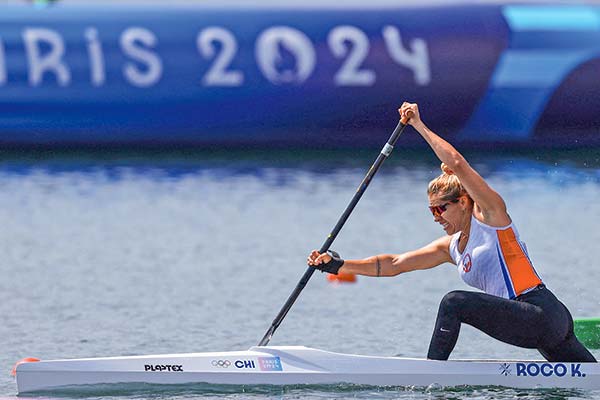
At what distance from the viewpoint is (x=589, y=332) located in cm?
1299

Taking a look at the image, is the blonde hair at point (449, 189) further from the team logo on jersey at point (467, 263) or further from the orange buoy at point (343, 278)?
the orange buoy at point (343, 278)

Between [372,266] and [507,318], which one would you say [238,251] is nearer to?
[372,266]

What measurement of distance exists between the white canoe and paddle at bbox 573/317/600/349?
2.24 m

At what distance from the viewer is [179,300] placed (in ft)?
52.1

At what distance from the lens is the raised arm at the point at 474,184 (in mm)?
10312

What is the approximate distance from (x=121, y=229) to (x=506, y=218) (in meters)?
10.5

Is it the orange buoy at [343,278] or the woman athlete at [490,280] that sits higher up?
the orange buoy at [343,278]

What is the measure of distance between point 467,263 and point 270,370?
1.64 m

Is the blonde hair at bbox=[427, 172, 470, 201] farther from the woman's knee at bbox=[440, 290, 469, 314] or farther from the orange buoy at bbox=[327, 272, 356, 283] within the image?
the orange buoy at bbox=[327, 272, 356, 283]

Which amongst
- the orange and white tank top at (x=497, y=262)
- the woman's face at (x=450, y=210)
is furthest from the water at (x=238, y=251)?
the woman's face at (x=450, y=210)

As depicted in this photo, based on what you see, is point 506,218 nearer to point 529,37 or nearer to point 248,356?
point 248,356

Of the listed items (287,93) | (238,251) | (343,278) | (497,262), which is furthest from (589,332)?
(287,93)

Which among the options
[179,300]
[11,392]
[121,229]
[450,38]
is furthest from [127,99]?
[11,392]

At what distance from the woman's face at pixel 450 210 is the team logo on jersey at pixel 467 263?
206 mm
